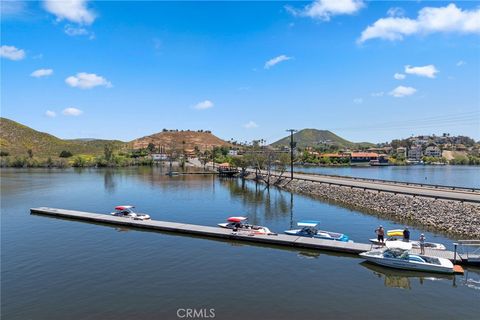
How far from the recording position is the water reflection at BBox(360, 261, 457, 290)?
2692cm

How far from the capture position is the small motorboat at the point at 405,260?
1125 inches

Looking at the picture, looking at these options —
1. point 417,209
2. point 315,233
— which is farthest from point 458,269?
point 417,209

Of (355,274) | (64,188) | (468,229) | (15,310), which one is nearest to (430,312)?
(355,274)

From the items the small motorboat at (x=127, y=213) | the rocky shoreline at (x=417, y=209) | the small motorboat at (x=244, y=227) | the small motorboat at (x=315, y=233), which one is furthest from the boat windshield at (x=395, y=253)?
the small motorboat at (x=127, y=213)

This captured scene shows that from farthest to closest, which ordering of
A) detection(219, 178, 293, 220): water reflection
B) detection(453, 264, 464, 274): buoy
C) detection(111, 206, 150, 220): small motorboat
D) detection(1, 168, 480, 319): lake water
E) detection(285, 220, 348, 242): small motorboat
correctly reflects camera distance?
detection(219, 178, 293, 220): water reflection
detection(111, 206, 150, 220): small motorboat
detection(285, 220, 348, 242): small motorboat
detection(453, 264, 464, 274): buoy
detection(1, 168, 480, 319): lake water

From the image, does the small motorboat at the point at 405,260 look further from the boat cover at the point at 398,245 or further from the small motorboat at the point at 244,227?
the small motorboat at the point at 244,227

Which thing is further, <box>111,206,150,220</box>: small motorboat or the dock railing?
<box>111,206,150,220</box>: small motorboat

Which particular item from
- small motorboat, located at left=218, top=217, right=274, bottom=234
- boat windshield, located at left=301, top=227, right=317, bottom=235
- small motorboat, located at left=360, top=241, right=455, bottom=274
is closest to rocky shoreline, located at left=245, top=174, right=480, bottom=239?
small motorboat, located at left=360, top=241, right=455, bottom=274

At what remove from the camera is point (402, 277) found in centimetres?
2830

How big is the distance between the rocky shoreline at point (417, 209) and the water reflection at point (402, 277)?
14.0 meters

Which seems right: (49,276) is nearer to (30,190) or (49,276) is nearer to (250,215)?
(250,215)

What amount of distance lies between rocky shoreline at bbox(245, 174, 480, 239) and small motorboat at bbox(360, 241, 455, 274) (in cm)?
1303

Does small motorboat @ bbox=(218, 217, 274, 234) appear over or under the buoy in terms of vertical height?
over

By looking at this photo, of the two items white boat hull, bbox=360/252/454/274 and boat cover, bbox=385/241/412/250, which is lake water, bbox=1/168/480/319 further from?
boat cover, bbox=385/241/412/250
